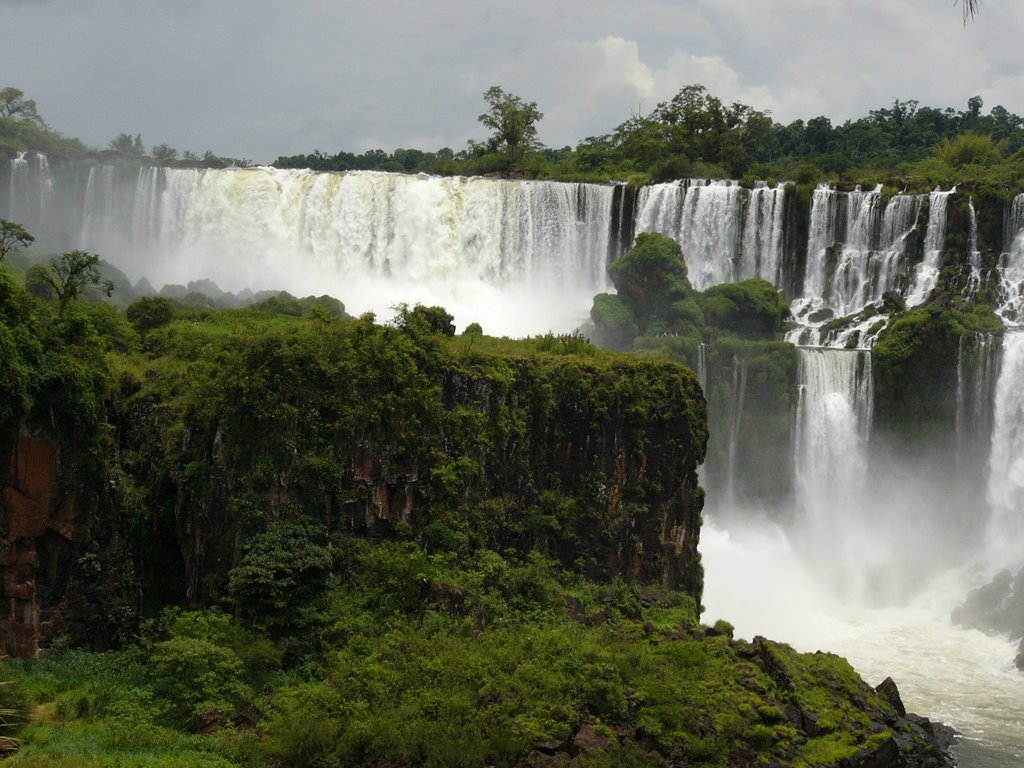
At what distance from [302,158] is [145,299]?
44.5 m

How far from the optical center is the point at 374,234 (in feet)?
151

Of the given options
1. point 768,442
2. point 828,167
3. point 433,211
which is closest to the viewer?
point 768,442

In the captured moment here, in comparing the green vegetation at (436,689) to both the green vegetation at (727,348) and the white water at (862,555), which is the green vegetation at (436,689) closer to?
the white water at (862,555)

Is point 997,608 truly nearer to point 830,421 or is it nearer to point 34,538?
point 830,421

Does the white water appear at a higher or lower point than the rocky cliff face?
lower

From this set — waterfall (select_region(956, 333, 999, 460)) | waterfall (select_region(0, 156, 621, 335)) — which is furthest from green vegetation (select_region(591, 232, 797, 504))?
waterfall (select_region(956, 333, 999, 460))

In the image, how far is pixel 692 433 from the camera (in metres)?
26.0

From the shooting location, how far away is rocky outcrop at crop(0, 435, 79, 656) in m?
19.2

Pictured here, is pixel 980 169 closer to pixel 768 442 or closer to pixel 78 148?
pixel 768 442

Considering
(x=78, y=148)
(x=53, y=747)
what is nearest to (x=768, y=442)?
(x=53, y=747)

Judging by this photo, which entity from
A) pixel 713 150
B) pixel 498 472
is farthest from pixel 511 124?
pixel 498 472

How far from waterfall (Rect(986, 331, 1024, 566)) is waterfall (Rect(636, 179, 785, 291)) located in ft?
32.4

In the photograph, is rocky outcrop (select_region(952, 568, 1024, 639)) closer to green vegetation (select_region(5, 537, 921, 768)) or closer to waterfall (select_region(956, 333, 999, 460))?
waterfall (select_region(956, 333, 999, 460))

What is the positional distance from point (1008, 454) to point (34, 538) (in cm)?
2841
